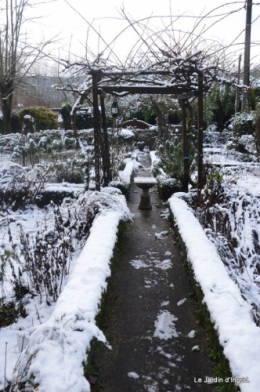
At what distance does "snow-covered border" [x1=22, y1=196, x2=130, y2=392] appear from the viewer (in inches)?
81.8

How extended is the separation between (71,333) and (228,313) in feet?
4.00

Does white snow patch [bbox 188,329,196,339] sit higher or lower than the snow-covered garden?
lower

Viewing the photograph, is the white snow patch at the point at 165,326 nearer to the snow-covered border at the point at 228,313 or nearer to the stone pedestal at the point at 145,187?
the snow-covered border at the point at 228,313

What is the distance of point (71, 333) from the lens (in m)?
2.48

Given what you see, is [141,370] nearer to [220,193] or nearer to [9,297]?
[9,297]

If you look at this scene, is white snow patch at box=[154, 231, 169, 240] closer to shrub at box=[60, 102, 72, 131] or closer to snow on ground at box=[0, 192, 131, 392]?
snow on ground at box=[0, 192, 131, 392]

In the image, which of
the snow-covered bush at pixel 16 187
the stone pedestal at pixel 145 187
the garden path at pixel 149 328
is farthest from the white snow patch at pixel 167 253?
the snow-covered bush at pixel 16 187

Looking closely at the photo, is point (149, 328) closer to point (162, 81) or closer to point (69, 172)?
point (162, 81)

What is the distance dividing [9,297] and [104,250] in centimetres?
116

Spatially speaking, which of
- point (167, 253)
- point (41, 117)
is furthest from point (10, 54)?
point (167, 253)

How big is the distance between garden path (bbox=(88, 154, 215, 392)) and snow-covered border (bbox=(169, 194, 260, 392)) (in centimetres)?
35

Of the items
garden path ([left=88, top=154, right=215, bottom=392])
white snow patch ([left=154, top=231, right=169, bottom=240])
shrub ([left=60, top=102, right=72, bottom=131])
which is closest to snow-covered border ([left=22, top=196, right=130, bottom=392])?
garden path ([left=88, top=154, right=215, bottom=392])

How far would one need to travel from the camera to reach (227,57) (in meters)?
6.50

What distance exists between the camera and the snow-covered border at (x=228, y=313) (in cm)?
218
